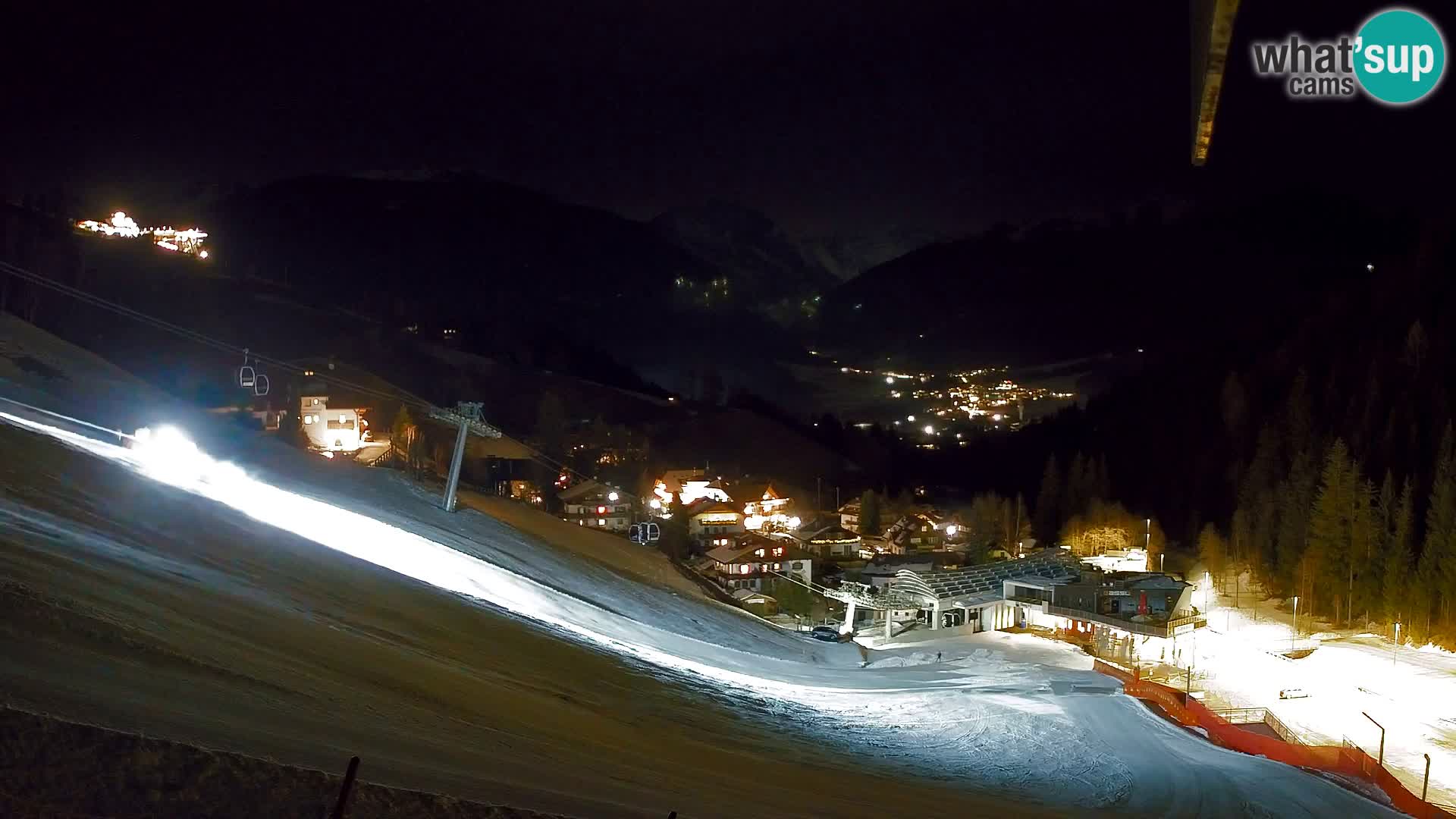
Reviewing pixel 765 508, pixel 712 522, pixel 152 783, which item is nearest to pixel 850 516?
pixel 765 508

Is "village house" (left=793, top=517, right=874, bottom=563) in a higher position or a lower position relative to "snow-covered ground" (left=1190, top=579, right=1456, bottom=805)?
higher

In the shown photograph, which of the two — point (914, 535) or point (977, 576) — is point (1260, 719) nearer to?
point (977, 576)

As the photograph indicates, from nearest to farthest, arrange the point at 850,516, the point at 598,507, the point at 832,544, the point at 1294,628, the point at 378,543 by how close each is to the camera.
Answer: the point at 378,543, the point at 1294,628, the point at 598,507, the point at 832,544, the point at 850,516

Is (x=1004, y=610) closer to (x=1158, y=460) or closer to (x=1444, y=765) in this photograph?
(x=1444, y=765)

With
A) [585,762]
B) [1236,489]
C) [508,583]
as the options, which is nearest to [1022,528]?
[1236,489]

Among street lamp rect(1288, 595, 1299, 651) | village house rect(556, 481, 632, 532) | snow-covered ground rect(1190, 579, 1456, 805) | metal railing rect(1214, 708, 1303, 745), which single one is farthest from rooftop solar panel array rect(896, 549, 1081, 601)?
village house rect(556, 481, 632, 532)

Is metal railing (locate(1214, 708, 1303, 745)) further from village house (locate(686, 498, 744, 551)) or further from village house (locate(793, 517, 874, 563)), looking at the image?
village house (locate(793, 517, 874, 563))

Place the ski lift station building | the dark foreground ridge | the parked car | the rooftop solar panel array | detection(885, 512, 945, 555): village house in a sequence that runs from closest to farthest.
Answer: the dark foreground ridge → the parked car → the rooftop solar panel array → the ski lift station building → detection(885, 512, 945, 555): village house
